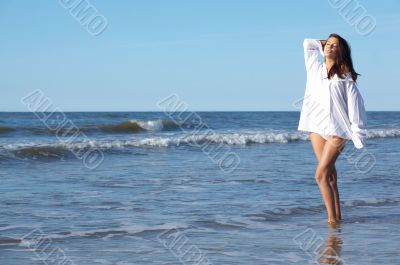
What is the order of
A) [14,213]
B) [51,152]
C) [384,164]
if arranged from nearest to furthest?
1. [14,213]
2. [384,164]
3. [51,152]

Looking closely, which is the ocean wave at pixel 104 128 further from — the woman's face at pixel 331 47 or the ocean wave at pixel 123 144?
the woman's face at pixel 331 47

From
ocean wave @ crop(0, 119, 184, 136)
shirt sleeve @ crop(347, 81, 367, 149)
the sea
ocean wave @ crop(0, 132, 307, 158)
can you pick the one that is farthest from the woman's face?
ocean wave @ crop(0, 119, 184, 136)

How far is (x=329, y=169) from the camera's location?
20.0 feet

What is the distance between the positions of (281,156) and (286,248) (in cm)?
978

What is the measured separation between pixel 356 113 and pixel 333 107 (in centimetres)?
20

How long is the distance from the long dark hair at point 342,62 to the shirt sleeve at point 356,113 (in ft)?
0.34

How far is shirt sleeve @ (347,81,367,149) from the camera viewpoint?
19.1 feet

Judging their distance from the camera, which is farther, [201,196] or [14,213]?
[201,196]

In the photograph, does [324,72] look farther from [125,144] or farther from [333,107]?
[125,144]

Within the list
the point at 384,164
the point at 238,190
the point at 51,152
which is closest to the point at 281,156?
the point at 384,164

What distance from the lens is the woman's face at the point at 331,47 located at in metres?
5.84

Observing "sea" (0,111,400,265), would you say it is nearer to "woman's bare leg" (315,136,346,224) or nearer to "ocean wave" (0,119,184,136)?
"woman's bare leg" (315,136,346,224)

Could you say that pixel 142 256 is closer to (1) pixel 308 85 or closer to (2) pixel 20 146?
(1) pixel 308 85

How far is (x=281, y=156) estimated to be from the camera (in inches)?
587
